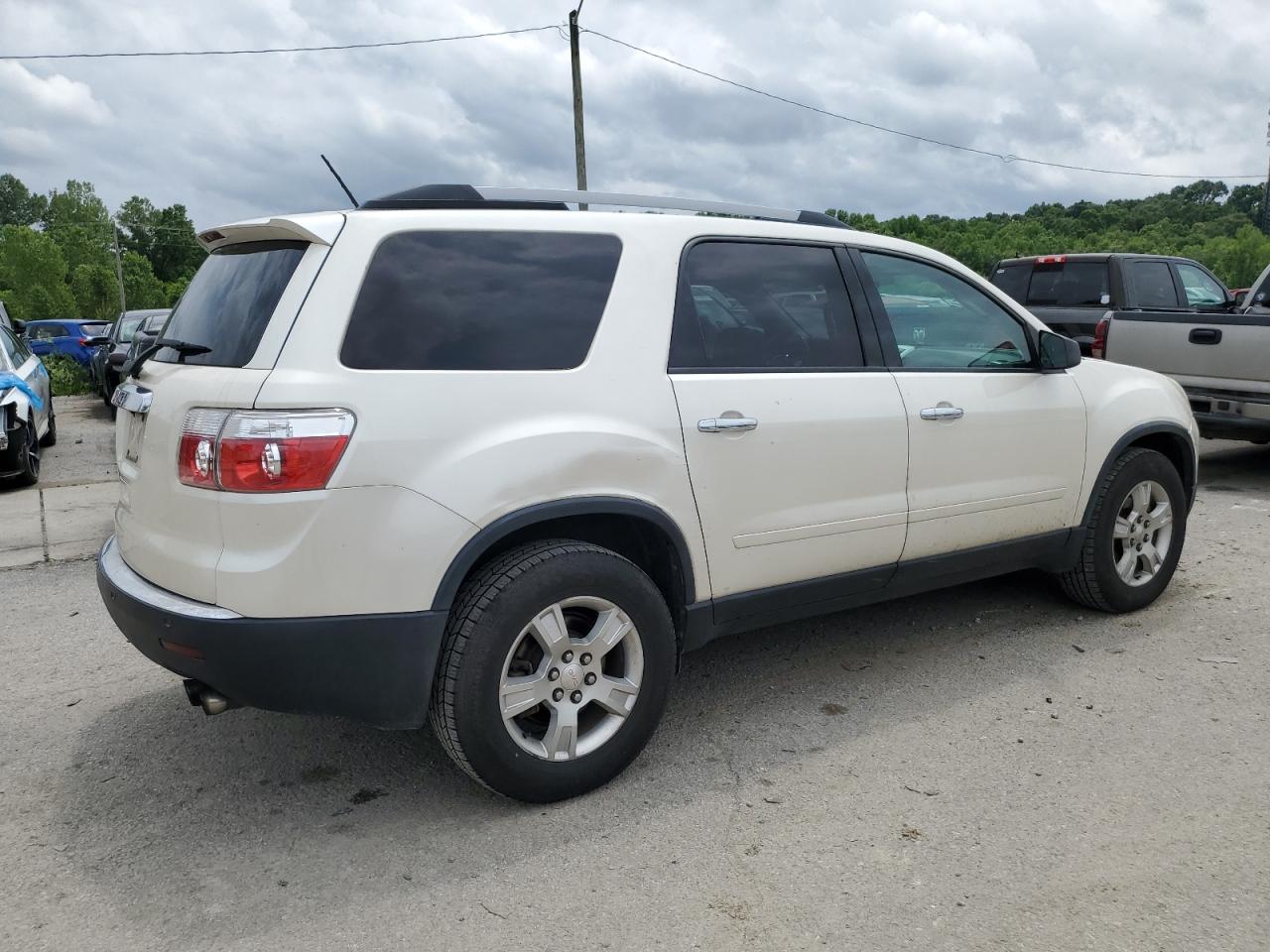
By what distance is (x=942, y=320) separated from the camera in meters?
4.24

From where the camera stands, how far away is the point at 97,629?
16.2ft

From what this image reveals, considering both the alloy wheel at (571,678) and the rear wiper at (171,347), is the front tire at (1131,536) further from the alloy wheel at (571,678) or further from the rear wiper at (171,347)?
the rear wiper at (171,347)

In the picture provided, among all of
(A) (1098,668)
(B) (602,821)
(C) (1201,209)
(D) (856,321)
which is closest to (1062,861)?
(B) (602,821)

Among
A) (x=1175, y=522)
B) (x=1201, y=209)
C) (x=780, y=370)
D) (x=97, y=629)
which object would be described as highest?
(x=1201, y=209)

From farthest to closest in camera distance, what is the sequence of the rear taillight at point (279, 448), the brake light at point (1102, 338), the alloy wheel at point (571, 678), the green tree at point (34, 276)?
the green tree at point (34, 276) < the brake light at point (1102, 338) < the alloy wheel at point (571, 678) < the rear taillight at point (279, 448)

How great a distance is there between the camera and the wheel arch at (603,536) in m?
2.88

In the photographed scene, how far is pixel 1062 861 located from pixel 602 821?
1.29 metres

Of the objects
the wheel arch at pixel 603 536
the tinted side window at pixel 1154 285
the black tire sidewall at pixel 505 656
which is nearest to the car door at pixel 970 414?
the wheel arch at pixel 603 536

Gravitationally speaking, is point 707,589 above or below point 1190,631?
above

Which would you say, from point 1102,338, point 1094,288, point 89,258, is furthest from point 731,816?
point 89,258

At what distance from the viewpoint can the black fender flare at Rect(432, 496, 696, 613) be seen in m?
2.87

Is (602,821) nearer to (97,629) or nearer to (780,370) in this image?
(780,370)

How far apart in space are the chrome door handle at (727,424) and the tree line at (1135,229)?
3594cm

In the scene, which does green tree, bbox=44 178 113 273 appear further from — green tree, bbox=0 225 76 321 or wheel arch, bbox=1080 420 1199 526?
wheel arch, bbox=1080 420 1199 526
